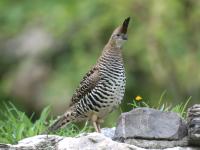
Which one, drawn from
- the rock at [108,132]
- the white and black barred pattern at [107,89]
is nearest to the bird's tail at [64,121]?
the white and black barred pattern at [107,89]

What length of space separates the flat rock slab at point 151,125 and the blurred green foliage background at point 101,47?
6514 millimetres

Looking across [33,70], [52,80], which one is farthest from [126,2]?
[33,70]

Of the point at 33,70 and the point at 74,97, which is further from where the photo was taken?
the point at 33,70

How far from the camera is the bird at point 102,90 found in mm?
8461

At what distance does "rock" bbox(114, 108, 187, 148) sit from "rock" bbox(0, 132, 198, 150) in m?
0.18

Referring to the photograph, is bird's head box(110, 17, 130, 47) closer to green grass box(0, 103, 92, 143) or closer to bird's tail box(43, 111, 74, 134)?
bird's tail box(43, 111, 74, 134)

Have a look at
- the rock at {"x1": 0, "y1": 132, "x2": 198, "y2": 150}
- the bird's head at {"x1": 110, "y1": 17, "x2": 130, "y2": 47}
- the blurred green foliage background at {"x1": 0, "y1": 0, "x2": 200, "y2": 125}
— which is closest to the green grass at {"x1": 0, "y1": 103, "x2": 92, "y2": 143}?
the bird's head at {"x1": 110, "y1": 17, "x2": 130, "y2": 47}

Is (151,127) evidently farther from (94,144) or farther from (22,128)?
(22,128)

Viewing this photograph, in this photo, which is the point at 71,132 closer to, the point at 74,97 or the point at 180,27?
the point at 74,97

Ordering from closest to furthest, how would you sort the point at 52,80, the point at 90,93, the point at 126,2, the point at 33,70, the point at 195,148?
the point at 195,148 < the point at 90,93 < the point at 126,2 < the point at 52,80 < the point at 33,70

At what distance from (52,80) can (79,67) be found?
1196 mm

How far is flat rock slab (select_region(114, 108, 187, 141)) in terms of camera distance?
746cm

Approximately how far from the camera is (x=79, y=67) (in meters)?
15.9

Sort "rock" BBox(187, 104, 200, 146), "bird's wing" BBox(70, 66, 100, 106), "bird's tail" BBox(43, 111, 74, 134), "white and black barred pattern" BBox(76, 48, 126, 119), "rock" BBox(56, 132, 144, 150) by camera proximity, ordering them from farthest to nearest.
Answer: "bird's tail" BBox(43, 111, 74, 134), "bird's wing" BBox(70, 66, 100, 106), "white and black barred pattern" BBox(76, 48, 126, 119), "rock" BBox(187, 104, 200, 146), "rock" BBox(56, 132, 144, 150)
